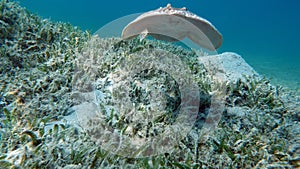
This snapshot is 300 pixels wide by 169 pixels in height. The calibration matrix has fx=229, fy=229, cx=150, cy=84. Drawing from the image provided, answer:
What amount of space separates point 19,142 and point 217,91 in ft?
10.2

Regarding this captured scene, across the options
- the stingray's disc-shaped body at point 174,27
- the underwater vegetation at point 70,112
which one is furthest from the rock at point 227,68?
the stingray's disc-shaped body at point 174,27

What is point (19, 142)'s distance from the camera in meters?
2.62

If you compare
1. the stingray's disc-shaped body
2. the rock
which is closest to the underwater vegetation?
the rock

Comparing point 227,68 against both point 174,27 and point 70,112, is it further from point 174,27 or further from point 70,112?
point 70,112

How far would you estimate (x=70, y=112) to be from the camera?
330cm

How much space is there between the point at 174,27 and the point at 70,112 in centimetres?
269

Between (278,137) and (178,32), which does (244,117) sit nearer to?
(278,137)

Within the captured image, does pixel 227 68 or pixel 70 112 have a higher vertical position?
pixel 227 68

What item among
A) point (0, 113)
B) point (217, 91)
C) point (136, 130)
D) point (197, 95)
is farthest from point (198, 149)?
point (0, 113)

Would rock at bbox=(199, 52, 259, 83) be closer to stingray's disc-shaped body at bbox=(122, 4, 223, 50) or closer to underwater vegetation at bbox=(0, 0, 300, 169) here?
underwater vegetation at bbox=(0, 0, 300, 169)

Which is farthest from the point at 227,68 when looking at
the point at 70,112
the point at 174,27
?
the point at 70,112

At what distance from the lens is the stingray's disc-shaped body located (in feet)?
14.2

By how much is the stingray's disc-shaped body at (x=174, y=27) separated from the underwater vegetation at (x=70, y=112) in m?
0.50

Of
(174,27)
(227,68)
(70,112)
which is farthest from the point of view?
→ (227,68)
